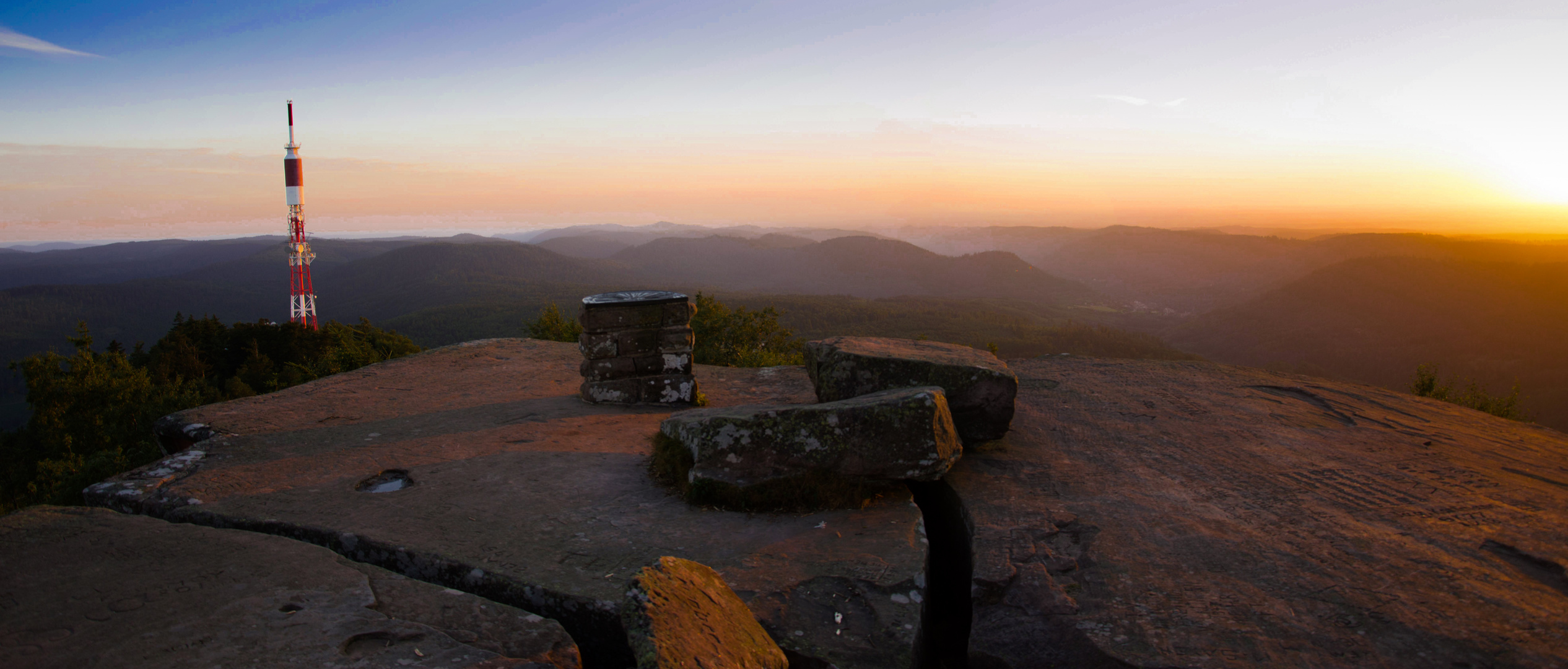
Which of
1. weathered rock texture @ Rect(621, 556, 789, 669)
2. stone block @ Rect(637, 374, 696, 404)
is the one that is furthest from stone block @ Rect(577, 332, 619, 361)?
weathered rock texture @ Rect(621, 556, 789, 669)

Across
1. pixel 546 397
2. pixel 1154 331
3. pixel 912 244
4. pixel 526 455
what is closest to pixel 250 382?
→ pixel 546 397

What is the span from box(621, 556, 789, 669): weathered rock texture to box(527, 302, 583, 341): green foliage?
20709mm

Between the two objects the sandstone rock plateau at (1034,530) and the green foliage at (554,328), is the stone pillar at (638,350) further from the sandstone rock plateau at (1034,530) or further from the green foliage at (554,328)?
the green foliage at (554,328)

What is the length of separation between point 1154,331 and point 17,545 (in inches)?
4353

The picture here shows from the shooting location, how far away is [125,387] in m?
28.2

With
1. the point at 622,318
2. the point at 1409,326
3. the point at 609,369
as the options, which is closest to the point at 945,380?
the point at 622,318

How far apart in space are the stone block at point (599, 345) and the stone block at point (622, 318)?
7 centimetres

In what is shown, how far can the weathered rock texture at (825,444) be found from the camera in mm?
5410

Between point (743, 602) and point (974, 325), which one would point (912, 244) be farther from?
point (743, 602)

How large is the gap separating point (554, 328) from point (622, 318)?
1758 cm

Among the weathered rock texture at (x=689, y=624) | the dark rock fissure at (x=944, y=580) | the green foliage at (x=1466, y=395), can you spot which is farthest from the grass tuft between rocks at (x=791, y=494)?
the green foliage at (x=1466, y=395)

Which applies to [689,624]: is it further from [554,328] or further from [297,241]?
[297,241]

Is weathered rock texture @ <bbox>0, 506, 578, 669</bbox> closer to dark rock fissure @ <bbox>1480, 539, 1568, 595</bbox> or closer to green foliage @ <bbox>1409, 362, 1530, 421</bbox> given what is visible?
dark rock fissure @ <bbox>1480, 539, 1568, 595</bbox>

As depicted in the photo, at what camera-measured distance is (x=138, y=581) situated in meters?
3.64
